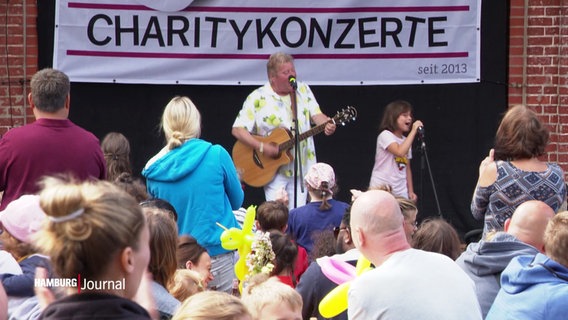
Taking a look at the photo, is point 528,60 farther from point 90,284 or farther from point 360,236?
point 90,284

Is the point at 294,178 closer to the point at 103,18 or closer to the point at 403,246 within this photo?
the point at 103,18

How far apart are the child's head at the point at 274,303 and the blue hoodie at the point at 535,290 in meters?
0.72

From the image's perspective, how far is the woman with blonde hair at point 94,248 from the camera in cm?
209

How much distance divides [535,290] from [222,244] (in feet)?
5.06

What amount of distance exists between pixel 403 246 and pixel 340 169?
579cm

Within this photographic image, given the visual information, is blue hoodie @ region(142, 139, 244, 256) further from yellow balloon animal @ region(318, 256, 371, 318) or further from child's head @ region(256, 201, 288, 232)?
yellow balloon animal @ region(318, 256, 371, 318)

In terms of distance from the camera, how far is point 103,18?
8.52 meters

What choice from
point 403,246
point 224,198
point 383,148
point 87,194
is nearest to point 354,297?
point 403,246

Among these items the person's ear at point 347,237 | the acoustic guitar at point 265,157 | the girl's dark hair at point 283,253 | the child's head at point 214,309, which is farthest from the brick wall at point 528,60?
the child's head at point 214,309

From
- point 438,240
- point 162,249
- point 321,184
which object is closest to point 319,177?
point 321,184

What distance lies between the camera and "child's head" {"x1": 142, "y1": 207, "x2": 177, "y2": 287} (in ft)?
11.4

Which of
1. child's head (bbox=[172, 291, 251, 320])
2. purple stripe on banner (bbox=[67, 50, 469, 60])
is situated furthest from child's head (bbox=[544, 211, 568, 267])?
purple stripe on banner (bbox=[67, 50, 469, 60])

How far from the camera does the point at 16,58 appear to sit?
339 inches

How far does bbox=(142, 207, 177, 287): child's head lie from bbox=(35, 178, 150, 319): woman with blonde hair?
1.31 m
